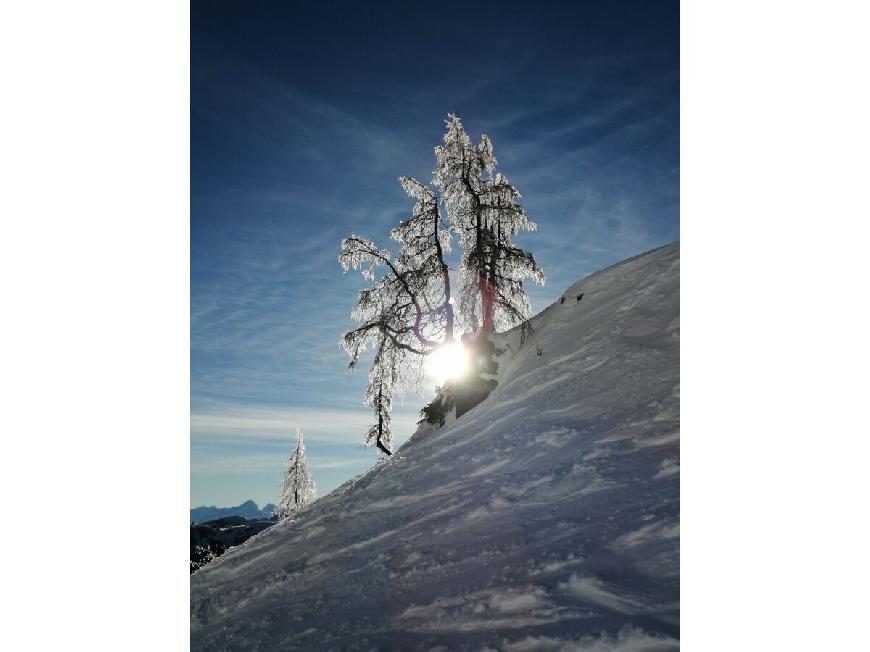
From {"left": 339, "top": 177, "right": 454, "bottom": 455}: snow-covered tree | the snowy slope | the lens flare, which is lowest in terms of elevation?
the snowy slope

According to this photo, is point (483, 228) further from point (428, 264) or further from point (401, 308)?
point (401, 308)

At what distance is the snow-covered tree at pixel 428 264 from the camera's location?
10.3 meters

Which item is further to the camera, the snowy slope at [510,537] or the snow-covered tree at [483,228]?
the snow-covered tree at [483,228]

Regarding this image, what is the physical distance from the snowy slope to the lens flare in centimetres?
305

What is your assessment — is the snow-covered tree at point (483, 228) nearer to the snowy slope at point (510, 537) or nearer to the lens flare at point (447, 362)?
the lens flare at point (447, 362)

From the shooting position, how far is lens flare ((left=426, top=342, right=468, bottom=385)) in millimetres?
8305

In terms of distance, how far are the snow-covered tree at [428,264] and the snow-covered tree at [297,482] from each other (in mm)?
19736

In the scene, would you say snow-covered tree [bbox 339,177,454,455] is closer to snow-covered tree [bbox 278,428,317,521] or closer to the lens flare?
the lens flare

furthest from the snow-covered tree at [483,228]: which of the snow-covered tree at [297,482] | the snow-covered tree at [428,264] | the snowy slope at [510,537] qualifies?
the snow-covered tree at [297,482]

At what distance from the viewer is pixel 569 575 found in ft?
8.74

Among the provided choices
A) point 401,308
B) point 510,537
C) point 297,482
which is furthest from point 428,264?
point 297,482

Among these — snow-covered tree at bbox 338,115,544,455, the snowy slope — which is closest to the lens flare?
snow-covered tree at bbox 338,115,544,455
